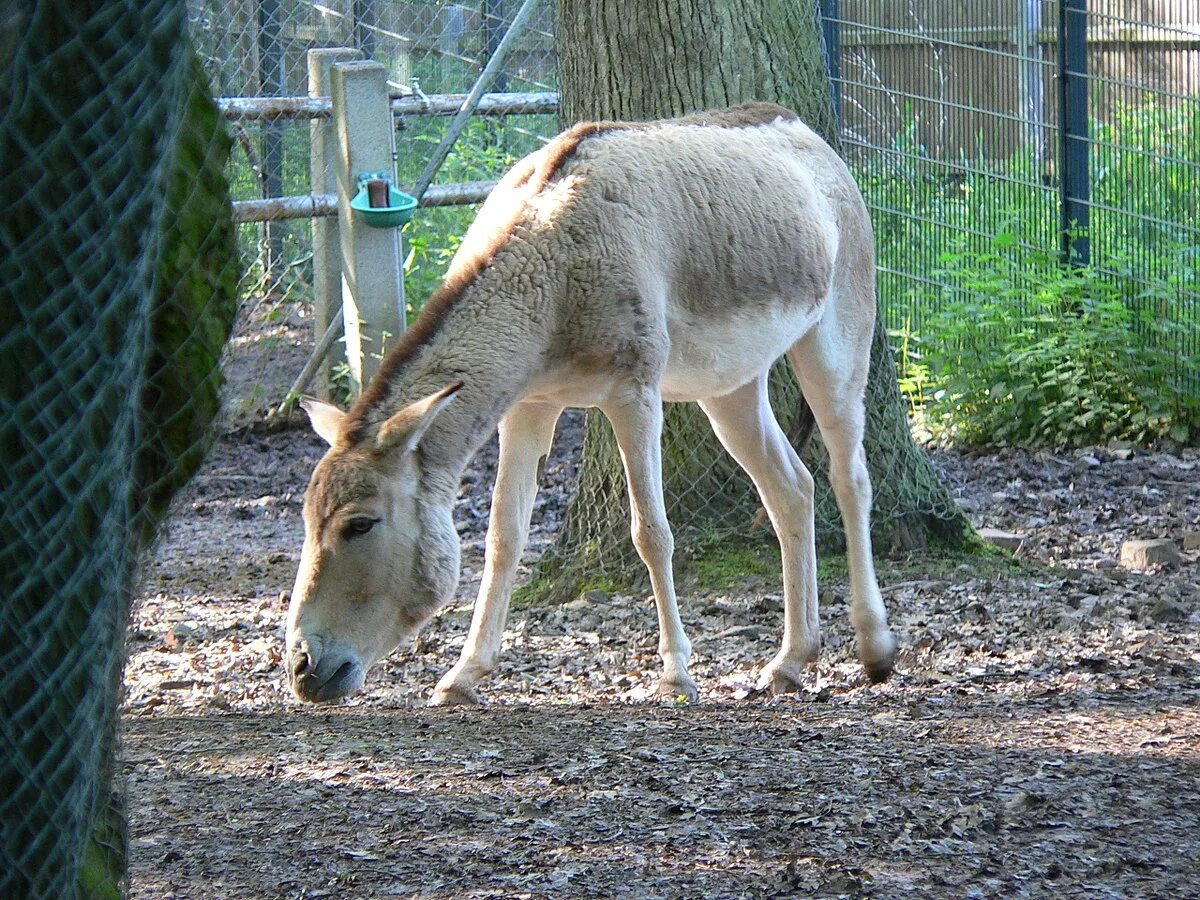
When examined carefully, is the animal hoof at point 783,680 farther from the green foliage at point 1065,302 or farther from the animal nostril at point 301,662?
the green foliage at point 1065,302

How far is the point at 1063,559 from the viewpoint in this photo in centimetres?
714

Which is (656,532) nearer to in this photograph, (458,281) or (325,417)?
(458,281)

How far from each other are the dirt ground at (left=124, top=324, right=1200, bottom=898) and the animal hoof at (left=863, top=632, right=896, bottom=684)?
0.30 ft

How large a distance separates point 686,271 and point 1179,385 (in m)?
4.84

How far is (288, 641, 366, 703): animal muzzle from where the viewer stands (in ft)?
14.9

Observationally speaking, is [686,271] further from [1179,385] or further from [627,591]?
[1179,385]

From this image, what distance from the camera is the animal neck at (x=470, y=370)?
4789 millimetres

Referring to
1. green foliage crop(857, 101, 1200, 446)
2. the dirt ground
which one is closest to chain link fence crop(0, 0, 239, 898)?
the dirt ground

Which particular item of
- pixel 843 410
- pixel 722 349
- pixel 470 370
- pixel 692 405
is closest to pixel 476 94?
pixel 692 405

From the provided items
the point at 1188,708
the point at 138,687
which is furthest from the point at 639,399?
the point at 138,687

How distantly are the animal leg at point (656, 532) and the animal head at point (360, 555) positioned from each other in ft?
2.37

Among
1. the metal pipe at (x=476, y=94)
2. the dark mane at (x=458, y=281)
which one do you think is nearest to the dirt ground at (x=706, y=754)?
the dark mane at (x=458, y=281)

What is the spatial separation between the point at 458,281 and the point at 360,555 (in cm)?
97

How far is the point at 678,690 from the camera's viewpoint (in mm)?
5137
